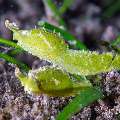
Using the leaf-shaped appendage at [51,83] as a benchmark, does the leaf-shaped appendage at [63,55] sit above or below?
above

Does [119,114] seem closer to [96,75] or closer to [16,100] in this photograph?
[96,75]

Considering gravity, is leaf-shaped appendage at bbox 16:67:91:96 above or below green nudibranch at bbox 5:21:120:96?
below

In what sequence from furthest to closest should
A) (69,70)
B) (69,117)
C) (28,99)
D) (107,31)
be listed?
(107,31) → (28,99) → (69,70) → (69,117)

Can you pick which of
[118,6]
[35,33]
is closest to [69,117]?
[35,33]

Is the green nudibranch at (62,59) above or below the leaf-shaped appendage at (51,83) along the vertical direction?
above

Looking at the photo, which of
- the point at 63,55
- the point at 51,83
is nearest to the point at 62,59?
the point at 63,55
